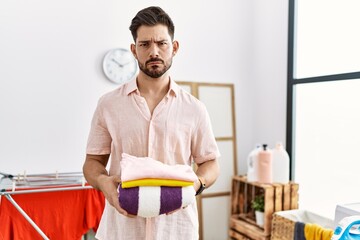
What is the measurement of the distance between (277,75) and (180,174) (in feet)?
6.88

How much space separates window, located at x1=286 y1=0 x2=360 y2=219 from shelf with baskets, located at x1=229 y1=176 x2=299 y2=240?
0.65 feet

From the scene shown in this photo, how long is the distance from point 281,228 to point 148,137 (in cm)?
155

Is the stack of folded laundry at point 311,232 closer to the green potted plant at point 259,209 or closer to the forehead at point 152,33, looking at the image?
the green potted plant at point 259,209

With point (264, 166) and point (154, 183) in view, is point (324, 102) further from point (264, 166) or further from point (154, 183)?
point (154, 183)

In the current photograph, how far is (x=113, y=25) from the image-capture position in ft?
8.47

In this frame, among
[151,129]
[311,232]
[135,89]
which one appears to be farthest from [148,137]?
[311,232]

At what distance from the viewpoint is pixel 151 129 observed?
1.14 metres

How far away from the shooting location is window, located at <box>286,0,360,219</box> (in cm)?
227

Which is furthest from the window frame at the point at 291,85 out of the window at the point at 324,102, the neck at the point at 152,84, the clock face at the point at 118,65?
the neck at the point at 152,84

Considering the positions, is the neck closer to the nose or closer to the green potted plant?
the nose

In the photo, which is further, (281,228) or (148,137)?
(281,228)

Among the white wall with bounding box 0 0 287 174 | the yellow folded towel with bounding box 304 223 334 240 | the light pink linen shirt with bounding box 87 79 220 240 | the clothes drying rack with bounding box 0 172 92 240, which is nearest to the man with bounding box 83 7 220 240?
the light pink linen shirt with bounding box 87 79 220 240

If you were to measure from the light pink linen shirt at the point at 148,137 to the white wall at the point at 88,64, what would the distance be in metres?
1.36

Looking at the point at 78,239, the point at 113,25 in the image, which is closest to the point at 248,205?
the point at 78,239
